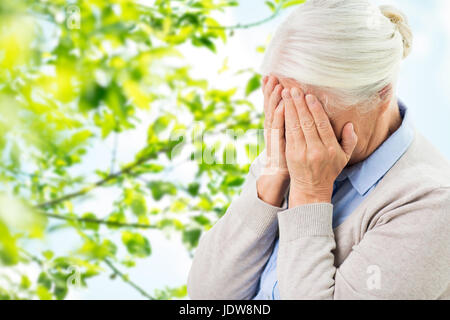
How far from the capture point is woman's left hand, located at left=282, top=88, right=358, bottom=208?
84 centimetres

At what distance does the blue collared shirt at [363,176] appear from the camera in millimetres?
895

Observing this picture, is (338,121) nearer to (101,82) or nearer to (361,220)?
(361,220)

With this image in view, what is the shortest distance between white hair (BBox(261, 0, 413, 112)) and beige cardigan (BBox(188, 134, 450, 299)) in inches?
7.4

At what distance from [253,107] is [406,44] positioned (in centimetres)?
54

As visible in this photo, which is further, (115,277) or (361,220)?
(115,277)

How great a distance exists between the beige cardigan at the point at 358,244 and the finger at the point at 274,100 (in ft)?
0.64

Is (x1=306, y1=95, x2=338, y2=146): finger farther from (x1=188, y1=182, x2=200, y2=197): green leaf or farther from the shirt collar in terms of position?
(x1=188, y1=182, x2=200, y2=197): green leaf

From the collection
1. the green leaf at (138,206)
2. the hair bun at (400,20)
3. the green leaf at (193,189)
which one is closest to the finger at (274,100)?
the hair bun at (400,20)

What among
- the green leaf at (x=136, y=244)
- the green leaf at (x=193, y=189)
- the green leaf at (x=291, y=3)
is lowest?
the green leaf at (x=136, y=244)

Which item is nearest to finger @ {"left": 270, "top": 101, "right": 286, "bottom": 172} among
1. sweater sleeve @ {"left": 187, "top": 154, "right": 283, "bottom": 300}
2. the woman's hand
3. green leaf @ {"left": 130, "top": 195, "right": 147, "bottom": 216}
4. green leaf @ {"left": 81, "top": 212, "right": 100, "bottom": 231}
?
the woman's hand

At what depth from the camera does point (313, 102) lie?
0.83 m

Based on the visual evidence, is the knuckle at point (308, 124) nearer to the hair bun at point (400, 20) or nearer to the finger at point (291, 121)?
the finger at point (291, 121)
